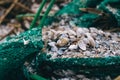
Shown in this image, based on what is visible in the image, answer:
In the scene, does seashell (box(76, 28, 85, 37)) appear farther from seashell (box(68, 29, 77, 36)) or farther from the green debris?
the green debris

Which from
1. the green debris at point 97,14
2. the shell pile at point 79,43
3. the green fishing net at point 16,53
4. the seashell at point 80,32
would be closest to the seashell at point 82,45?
the shell pile at point 79,43

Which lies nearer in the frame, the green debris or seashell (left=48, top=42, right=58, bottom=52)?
seashell (left=48, top=42, right=58, bottom=52)

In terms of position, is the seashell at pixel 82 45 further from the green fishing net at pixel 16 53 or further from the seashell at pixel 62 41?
the green fishing net at pixel 16 53

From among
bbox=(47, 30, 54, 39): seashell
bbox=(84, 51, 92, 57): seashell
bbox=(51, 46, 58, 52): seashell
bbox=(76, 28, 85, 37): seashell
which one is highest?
bbox=(47, 30, 54, 39): seashell

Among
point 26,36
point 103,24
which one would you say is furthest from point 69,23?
point 26,36

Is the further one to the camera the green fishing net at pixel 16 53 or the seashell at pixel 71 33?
the seashell at pixel 71 33

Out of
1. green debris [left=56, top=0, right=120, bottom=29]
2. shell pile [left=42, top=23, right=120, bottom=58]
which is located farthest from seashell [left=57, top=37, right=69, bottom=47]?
green debris [left=56, top=0, right=120, bottom=29]

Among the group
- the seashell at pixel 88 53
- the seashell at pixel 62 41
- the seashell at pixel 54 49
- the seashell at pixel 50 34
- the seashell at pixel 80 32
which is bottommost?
the seashell at pixel 88 53

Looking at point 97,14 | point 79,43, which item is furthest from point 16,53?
point 97,14
